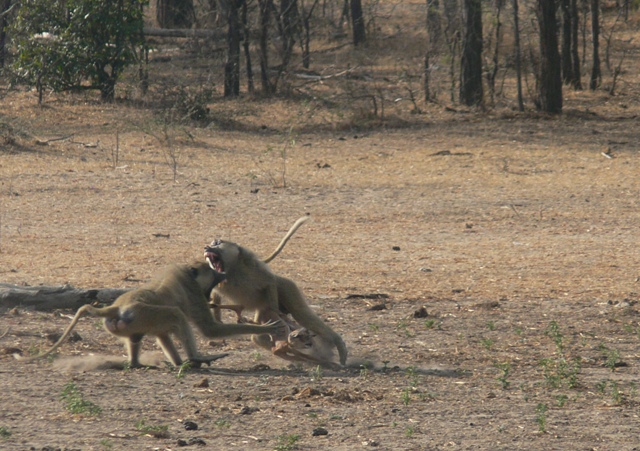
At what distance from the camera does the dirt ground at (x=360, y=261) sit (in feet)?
16.2

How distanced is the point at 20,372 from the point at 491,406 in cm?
256

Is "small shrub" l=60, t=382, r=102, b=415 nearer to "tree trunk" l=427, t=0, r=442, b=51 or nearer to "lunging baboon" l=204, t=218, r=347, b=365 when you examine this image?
"lunging baboon" l=204, t=218, r=347, b=365

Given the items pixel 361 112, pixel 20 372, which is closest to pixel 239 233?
pixel 20 372

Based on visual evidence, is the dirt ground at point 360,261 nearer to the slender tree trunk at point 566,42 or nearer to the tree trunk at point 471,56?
the tree trunk at point 471,56

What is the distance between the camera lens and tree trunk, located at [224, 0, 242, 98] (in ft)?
70.6

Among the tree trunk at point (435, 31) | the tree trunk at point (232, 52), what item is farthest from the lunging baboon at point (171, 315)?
the tree trunk at point (435, 31)

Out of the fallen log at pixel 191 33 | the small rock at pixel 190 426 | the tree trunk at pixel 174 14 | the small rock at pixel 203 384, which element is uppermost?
the tree trunk at pixel 174 14

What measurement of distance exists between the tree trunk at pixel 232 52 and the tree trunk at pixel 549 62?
6.23 m

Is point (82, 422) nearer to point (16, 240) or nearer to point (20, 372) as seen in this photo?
point (20, 372)

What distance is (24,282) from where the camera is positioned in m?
8.41

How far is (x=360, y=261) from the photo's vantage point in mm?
9805

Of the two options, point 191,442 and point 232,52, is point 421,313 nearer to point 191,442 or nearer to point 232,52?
point 191,442

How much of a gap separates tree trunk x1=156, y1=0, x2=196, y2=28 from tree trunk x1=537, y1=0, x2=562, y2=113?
13202 millimetres

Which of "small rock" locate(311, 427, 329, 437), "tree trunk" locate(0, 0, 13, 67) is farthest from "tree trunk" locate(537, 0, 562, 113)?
"small rock" locate(311, 427, 329, 437)
